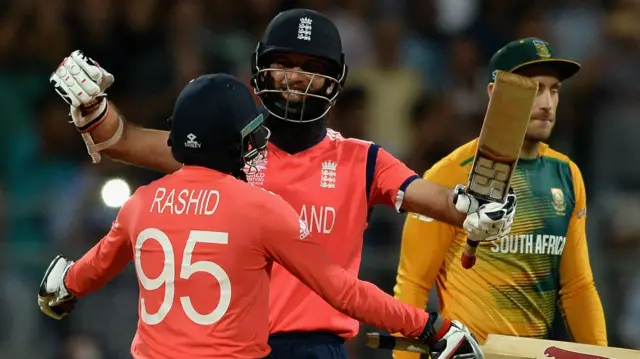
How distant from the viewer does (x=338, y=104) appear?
352 inches

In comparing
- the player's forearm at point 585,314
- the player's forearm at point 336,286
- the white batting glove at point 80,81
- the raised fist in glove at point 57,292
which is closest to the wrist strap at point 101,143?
the white batting glove at point 80,81

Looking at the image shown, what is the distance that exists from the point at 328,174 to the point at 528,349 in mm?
993

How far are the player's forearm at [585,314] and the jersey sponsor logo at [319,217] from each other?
1.41m

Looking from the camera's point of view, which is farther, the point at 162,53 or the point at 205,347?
the point at 162,53

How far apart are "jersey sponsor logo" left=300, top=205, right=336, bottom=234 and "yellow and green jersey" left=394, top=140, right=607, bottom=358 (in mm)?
767

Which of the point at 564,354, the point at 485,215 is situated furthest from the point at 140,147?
the point at 564,354

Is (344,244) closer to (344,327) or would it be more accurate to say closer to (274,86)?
(344,327)

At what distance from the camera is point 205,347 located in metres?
3.99

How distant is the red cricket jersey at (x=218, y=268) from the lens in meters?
4.01

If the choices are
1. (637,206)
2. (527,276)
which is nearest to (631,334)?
(637,206)

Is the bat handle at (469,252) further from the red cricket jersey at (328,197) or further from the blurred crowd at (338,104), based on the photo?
the blurred crowd at (338,104)

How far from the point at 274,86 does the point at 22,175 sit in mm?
4248

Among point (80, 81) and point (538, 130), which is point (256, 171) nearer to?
point (80, 81)

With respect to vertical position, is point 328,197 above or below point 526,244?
above
